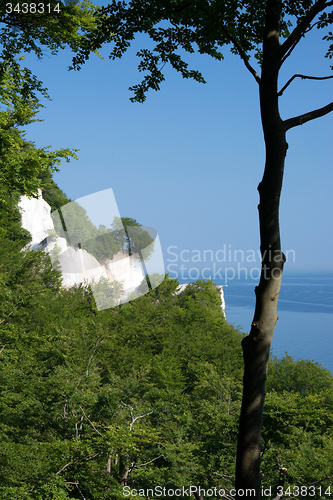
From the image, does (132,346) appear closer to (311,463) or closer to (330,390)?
(330,390)

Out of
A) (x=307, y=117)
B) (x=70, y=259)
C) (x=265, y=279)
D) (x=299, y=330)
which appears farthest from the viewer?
(x=299, y=330)

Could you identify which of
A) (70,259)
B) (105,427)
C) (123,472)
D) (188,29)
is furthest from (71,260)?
(188,29)

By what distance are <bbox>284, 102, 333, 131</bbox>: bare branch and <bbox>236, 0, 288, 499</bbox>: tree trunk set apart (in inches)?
3.9

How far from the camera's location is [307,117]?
3.91 m

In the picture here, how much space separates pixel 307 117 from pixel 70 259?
45853 mm

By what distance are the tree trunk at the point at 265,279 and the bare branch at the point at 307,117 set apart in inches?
3.9

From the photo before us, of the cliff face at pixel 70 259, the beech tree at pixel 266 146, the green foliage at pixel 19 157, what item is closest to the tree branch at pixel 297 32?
the beech tree at pixel 266 146

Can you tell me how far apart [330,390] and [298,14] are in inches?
1296

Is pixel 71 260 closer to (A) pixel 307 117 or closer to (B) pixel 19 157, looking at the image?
(B) pixel 19 157

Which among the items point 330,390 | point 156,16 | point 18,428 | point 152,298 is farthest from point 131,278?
point 156,16

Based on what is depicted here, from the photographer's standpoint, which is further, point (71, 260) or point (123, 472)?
point (71, 260)

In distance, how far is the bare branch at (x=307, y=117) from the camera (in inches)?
152

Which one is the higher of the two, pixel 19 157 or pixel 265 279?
pixel 19 157

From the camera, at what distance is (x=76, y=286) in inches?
1683
